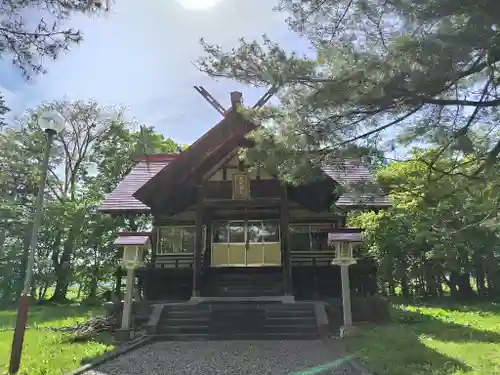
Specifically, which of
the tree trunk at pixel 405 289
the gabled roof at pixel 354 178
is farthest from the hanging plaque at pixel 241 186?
the tree trunk at pixel 405 289

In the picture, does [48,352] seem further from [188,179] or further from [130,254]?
[188,179]

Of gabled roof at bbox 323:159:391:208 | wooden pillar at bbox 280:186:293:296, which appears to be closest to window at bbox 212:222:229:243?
wooden pillar at bbox 280:186:293:296

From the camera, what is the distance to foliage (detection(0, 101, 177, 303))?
19969mm

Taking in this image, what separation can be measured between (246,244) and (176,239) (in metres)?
2.41

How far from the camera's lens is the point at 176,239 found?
44.3 ft

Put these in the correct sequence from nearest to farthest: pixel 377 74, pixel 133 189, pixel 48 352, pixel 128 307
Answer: pixel 377 74 < pixel 48 352 < pixel 128 307 < pixel 133 189

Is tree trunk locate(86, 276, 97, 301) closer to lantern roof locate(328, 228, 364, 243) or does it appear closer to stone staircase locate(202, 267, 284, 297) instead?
stone staircase locate(202, 267, 284, 297)

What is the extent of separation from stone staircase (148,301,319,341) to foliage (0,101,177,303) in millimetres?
10833

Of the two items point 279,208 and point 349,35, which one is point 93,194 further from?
point 349,35

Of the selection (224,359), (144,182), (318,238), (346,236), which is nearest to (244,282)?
(318,238)

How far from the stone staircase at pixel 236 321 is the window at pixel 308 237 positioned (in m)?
3.25

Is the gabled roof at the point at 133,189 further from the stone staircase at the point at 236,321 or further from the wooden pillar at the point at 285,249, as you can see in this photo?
the wooden pillar at the point at 285,249

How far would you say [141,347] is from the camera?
7.86 metres

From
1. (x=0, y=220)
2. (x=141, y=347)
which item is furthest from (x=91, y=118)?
(x=141, y=347)
